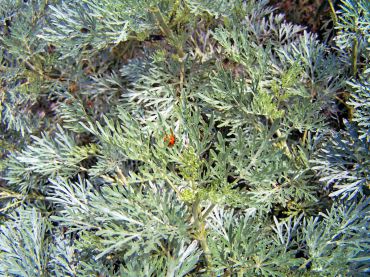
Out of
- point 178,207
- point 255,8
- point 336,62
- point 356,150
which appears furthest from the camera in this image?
point 255,8

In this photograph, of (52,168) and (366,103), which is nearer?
(366,103)

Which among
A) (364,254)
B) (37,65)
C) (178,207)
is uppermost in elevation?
(364,254)

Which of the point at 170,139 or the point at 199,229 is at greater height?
the point at 170,139

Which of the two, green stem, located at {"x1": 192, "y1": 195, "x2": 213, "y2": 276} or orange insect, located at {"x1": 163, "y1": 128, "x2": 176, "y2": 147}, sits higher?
orange insect, located at {"x1": 163, "y1": 128, "x2": 176, "y2": 147}

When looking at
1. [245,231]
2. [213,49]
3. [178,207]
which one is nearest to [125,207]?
[178,207]

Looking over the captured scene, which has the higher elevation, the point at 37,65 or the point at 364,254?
the point at 364,254

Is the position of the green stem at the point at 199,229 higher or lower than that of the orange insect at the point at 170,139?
lower

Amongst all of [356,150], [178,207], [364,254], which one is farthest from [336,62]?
[178,207]

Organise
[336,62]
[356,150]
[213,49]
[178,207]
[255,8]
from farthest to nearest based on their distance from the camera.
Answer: [213,49] → [255,8] → [336,62] → [356,150] → [178,207]

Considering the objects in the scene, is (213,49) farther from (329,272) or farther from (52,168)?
(329,272)

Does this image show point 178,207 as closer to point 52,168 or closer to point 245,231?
point 245,231
